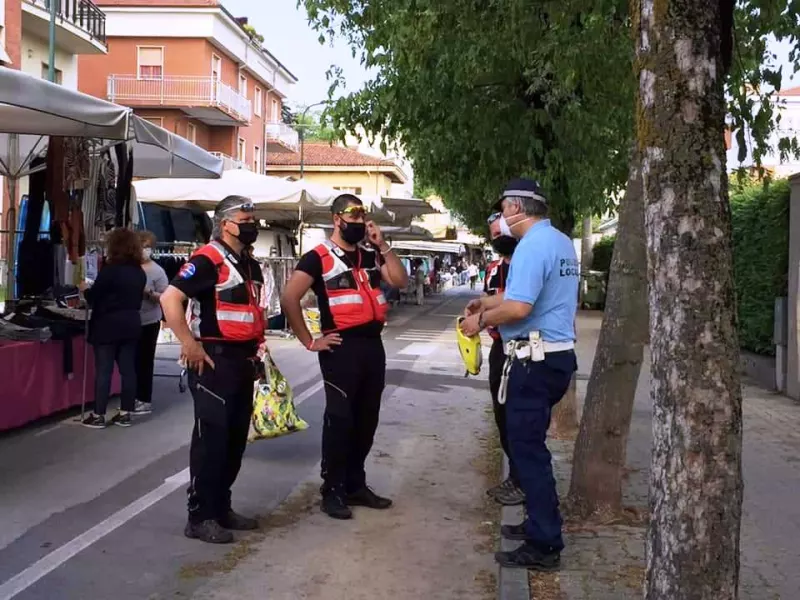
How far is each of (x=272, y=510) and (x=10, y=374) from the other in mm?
3282

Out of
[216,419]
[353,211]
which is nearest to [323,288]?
[353,211]

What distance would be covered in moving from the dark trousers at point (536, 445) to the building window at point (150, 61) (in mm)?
40473

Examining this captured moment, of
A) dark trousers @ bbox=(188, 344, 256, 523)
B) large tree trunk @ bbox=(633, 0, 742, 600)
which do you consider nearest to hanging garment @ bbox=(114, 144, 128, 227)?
dark trousers @ bbox=(188, 344, 256, 523)

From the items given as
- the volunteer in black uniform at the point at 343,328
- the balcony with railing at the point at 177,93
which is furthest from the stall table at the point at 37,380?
the balcony with railing at the point at 177,93

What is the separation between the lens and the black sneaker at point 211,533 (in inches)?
220

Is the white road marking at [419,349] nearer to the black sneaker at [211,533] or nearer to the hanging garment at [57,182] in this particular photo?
the hanging garment at [57,182]

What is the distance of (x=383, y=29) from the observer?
827 cm

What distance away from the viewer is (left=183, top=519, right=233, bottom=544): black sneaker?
18.4 feet

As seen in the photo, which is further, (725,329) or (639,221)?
(639,221)

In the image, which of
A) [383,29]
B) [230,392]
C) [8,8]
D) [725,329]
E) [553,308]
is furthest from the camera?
[8,8]

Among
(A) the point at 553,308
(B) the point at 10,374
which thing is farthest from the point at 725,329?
(B) the point at 10,374

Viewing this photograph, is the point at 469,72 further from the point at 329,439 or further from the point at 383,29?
the point at 329,439

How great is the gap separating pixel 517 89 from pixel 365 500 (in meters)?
4.49

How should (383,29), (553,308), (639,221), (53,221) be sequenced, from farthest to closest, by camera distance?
(53,221), (383,29), (639,221), (553,308)
